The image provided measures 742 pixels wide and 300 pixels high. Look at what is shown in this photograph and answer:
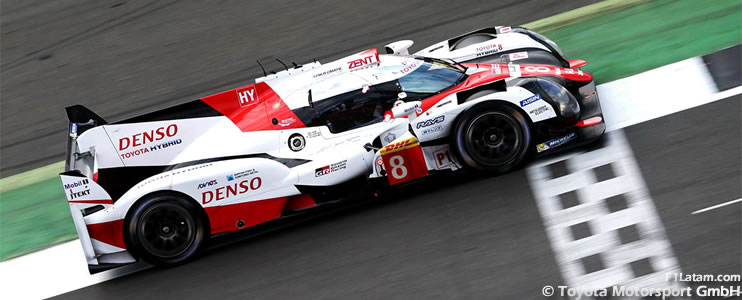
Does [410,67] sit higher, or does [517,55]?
[410,67]

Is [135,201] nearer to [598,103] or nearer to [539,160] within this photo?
[539,160]

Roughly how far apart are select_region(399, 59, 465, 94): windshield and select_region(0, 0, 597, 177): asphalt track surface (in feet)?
8.63

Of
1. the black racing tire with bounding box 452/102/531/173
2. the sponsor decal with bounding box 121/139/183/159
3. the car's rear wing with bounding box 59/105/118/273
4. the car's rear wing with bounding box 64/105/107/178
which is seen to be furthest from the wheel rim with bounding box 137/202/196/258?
the black racing tire with bounding box 452/102/531/173

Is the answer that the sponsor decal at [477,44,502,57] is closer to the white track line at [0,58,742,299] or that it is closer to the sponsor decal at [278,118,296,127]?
the white track line at [0,58,742,299]

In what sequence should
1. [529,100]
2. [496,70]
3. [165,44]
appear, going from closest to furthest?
[529,100], [496,70], [165,44]

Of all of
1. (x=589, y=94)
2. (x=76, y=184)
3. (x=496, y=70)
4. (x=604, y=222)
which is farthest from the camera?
(x=589, y=94)

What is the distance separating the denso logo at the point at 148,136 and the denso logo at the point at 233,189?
86 cm

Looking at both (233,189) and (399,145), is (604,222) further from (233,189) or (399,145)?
(233,189)

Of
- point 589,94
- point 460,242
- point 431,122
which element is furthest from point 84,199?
point 589,94

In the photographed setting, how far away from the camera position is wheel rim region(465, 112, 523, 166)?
7.80 m

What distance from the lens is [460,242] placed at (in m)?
7.38

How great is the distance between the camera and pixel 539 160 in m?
8.27

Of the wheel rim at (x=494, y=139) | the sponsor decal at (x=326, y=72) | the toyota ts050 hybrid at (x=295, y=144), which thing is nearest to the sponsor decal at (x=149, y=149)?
the toyota ts050 hybrid at (x=295, y=144)

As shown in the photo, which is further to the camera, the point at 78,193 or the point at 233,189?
the point at 233,189
